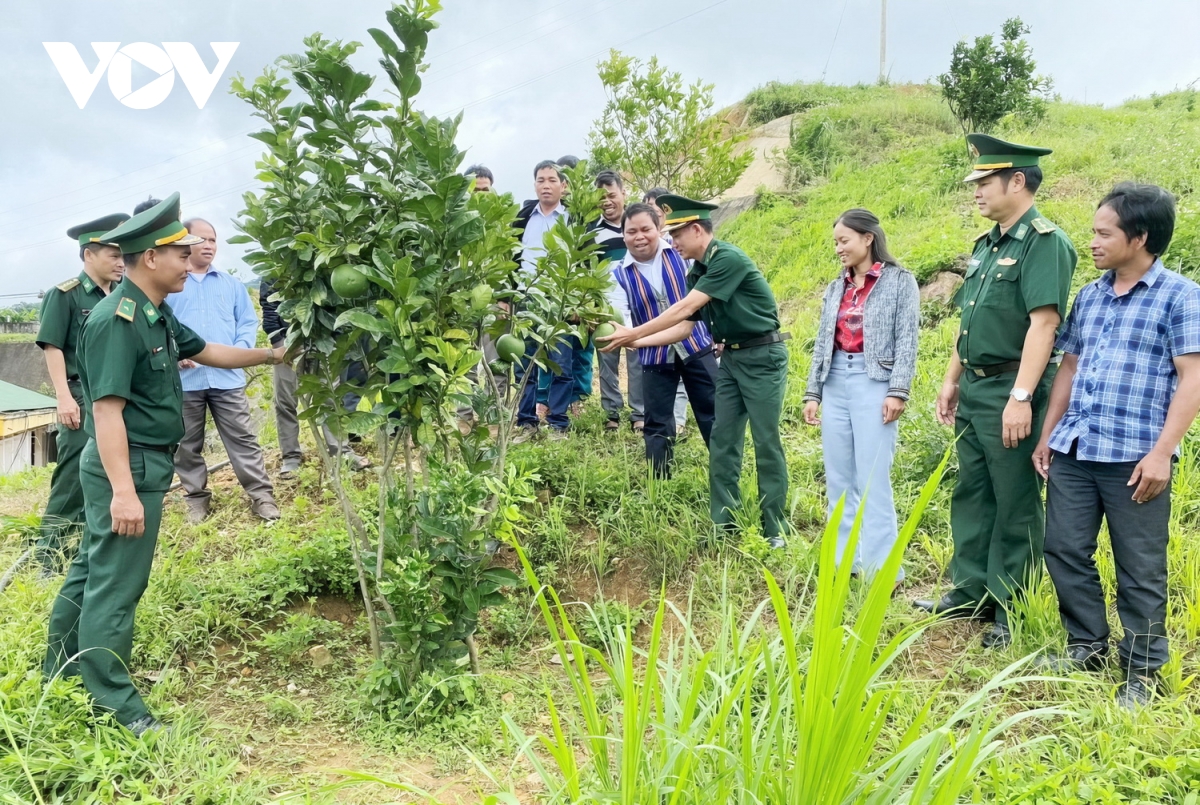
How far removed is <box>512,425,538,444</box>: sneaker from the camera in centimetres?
561

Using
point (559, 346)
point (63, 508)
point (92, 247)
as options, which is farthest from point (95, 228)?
point (559, 346)

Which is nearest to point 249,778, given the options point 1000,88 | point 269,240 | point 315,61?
point 269,240

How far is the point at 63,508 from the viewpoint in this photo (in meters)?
4.20

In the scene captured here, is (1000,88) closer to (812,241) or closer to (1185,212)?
(812,241)

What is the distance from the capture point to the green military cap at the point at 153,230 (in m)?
2.72

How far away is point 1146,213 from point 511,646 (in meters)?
3.05

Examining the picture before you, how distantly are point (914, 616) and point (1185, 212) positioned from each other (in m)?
5.37

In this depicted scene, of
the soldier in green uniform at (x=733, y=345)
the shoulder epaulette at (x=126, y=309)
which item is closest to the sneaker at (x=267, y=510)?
the shoulder epaulette at (x=126, y=309)

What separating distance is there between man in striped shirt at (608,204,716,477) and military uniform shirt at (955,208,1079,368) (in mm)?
1617

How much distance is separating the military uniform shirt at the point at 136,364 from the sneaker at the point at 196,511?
2.05m

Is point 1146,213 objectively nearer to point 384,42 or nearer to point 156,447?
point 384,42

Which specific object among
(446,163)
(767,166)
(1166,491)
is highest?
(767,166)

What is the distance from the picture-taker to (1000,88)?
36.4ft

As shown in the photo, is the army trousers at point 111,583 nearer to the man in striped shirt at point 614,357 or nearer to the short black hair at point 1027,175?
the man in striped shirt at point 614,357
